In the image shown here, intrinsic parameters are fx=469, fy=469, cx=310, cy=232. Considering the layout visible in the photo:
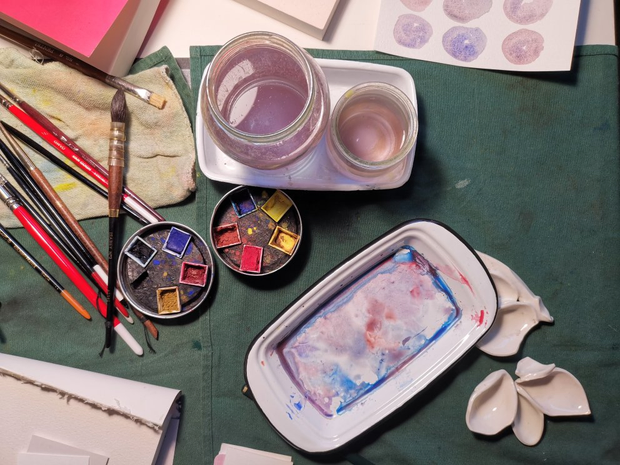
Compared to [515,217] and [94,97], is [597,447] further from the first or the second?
[94,97]

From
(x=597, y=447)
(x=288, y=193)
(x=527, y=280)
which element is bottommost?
(x=597, y=447)

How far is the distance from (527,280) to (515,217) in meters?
0.09

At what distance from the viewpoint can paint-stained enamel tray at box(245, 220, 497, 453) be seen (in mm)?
576

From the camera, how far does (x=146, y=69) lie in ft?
1.97

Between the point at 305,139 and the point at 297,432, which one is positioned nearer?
the point at 305,139

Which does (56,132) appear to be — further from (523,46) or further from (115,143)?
(523,46)

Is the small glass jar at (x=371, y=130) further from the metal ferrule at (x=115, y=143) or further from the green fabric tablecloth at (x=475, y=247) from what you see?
the metal ferrule at (x=115, y=143)

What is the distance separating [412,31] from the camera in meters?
0.60

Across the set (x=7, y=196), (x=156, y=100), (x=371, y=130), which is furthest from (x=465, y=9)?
(x=7, y=196)

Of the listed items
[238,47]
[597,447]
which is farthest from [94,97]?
[597,447]

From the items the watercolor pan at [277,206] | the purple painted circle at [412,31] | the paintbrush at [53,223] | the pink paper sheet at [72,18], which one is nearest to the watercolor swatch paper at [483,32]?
the purple painted circle at [412,31]

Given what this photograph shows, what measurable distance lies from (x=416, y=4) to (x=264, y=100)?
0.24m

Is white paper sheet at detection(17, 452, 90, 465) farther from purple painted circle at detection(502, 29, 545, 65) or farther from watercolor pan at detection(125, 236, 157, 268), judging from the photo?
purple painted circle at detection(502, 29, 545, 65)

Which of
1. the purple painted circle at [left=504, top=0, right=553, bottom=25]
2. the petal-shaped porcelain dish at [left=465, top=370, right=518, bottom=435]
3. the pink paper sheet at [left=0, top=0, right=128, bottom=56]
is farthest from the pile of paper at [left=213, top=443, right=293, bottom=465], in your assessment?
the purple painted circle at [left=504, top=0, right=553, bottom=25]
